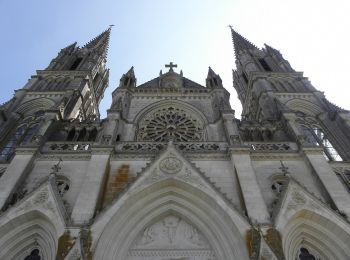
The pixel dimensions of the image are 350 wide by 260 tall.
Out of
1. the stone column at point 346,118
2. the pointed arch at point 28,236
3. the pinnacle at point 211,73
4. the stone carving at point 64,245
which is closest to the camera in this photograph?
the stone carving at point 64,245

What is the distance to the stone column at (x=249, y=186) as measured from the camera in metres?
11.0

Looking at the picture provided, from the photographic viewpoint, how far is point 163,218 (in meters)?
12.5

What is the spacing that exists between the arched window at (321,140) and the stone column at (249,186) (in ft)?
13.6

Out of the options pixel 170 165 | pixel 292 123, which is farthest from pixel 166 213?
pixel 292 123

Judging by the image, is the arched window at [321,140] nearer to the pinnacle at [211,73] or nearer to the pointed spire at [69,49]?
the pinnacle at [211,73]

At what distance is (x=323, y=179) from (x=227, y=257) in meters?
5.11

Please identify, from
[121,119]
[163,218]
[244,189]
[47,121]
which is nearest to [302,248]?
[244,189]

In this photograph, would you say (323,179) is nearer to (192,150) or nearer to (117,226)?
(192,150)

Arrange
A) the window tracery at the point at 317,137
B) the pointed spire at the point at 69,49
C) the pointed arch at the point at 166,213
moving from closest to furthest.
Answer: the pointed arch at the point at 166,213, the window tracery at the point at 317,137, the pointed spire at the point at 69,49

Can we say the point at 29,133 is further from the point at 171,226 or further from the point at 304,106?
the point at 304,106

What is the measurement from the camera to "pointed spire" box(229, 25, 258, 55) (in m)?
30.4

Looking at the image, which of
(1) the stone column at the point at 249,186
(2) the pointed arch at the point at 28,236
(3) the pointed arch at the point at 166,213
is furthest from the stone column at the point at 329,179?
(2) the pointed arch at the point at 28,236

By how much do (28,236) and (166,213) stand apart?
4916 mm

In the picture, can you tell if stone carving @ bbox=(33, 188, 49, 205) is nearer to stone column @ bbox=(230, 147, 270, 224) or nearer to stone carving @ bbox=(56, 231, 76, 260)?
stone carving @ bbox=(56, 231, 76, 260)
